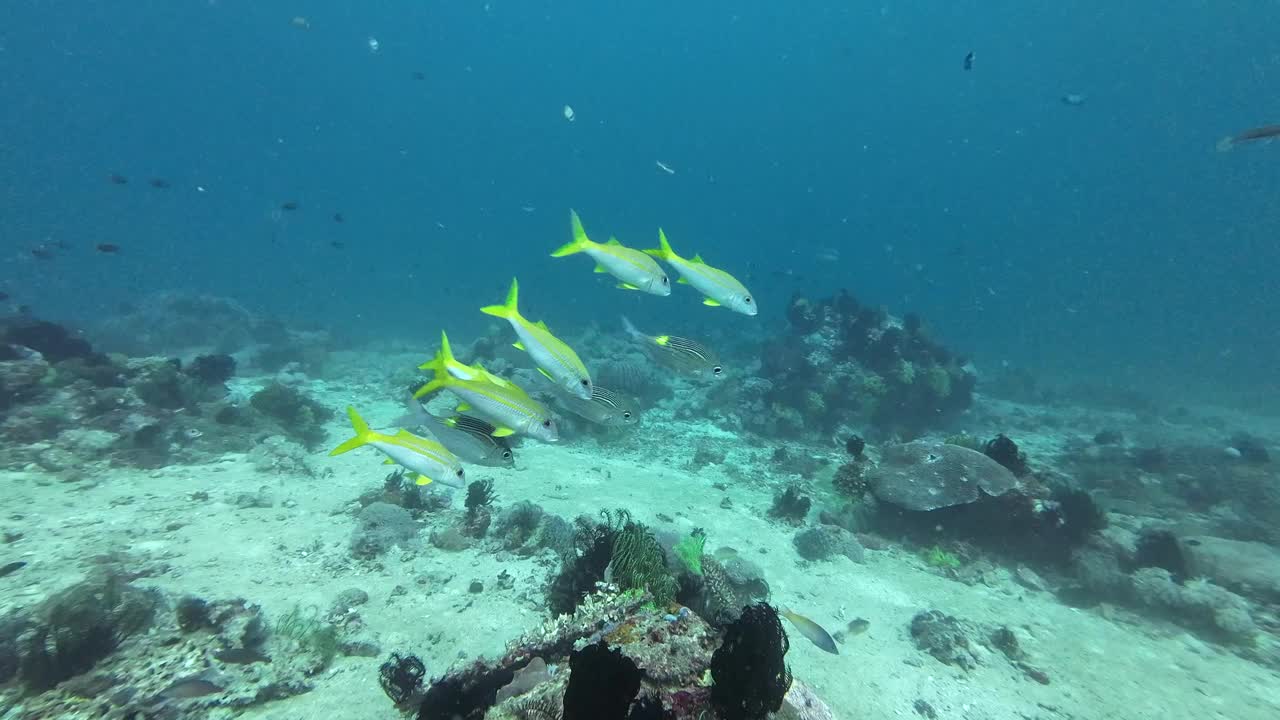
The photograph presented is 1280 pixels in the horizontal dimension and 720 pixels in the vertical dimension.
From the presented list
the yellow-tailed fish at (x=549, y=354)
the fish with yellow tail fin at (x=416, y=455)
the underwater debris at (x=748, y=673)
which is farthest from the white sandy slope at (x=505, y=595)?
the underwater debris at (x=748, y=673)

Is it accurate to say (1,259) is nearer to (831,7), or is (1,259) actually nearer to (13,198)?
(13,198)

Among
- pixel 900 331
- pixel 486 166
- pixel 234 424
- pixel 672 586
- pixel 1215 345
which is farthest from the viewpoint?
pixel 486 166

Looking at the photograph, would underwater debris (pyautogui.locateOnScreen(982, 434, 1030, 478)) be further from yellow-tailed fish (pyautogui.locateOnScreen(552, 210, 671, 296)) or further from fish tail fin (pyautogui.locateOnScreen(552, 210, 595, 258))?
fish tail fin (pyautogui.locateOnScreen(552, 210, 595, 258))

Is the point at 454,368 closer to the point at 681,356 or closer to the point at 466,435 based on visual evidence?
the point at 466,435

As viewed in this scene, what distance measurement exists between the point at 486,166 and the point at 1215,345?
17219cm

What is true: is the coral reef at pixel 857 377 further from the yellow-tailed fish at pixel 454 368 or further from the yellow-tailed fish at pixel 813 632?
the yellow-tailed fish at pixel 454 368

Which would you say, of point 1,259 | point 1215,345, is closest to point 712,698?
point 1215,345

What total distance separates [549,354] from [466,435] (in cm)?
120

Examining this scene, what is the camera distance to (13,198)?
4318 inches

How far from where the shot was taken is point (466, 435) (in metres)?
4.39

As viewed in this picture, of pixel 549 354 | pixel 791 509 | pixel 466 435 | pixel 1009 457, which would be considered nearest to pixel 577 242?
pixel 549 354

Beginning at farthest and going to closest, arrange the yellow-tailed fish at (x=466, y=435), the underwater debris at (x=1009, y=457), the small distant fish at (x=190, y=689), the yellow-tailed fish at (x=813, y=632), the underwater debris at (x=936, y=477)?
the underwater debris at (x=1009, y=457)
the underwater debris at (x=936, y=477)
the yellow-tailed fish at (x=466, y=435)
the yellow-tailed fish at (x=813, y=632)
the small distant fish at (x=190, y=689)

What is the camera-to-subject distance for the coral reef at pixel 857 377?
1491 cm

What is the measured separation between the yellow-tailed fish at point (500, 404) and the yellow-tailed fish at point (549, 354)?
325mm
